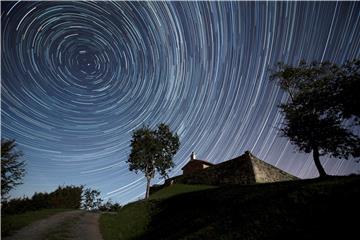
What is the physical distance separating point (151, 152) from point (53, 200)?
2174cm

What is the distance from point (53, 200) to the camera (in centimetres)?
4916

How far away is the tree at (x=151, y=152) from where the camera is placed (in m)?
53.4

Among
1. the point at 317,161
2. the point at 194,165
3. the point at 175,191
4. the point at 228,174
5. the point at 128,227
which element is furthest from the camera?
the point at 194,165

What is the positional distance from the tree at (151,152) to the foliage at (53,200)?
15520mm

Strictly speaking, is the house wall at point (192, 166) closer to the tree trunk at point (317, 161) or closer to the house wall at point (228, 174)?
the house wall at point (228, 174)

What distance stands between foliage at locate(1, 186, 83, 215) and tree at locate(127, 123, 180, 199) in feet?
50.9

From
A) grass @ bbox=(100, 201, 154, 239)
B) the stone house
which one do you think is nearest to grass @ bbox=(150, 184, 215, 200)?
grass @ bbox=(100, 201, 154, 239)

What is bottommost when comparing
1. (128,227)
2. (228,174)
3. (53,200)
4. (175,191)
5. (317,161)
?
(128,227)

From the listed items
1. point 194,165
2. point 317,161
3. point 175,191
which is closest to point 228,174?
point 175,191

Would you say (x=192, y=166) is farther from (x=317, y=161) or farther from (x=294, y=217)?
(x=294, y=217)

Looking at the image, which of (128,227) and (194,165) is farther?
(194,165)

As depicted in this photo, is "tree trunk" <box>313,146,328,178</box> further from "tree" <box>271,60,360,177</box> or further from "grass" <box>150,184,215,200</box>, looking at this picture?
"grass" <box>150,184,215,200</box>

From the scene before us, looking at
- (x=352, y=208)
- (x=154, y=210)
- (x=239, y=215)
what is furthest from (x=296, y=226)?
(x=154, y=210)

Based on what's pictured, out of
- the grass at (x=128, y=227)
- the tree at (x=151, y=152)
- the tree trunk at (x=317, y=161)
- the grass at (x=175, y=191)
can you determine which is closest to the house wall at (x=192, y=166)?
the tree at (x=151, y=152)
